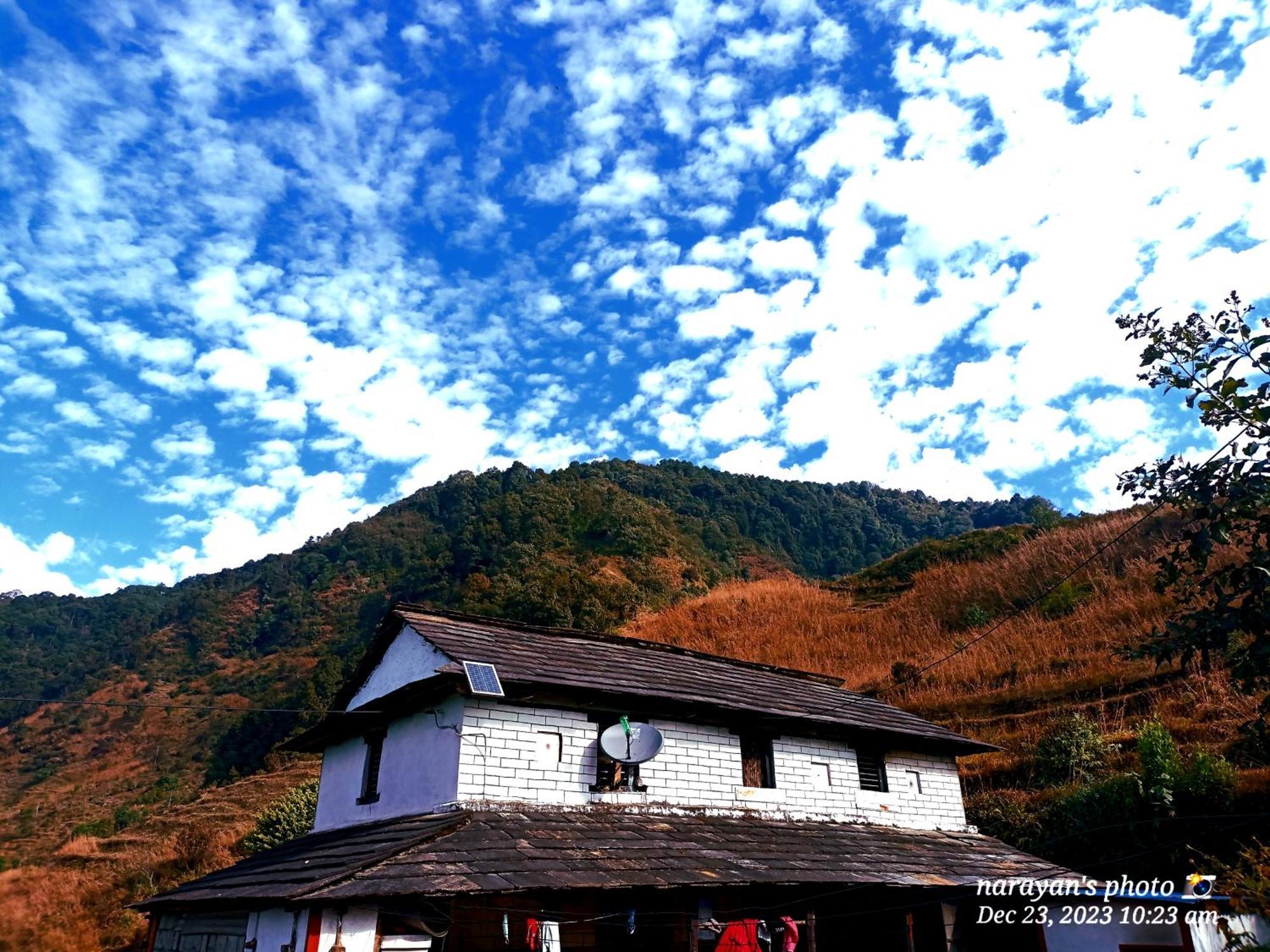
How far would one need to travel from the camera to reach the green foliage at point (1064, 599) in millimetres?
32156

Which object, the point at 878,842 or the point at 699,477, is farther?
the point at 699,477

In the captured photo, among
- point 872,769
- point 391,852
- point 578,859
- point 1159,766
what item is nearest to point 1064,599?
point 1159,766

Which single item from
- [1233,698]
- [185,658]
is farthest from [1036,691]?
[185,658]

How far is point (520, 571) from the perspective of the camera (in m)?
54.6

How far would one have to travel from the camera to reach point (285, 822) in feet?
82.1

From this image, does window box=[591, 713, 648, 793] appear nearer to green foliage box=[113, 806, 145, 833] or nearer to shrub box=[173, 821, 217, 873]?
shrub box=[173, 821, 217, 873]

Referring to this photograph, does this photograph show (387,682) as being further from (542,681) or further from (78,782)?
(78,782)

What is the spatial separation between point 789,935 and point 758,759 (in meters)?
3.80

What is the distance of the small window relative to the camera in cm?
1738

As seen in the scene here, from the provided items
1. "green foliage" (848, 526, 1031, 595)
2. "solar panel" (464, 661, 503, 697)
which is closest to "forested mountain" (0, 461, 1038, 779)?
"green foliage" (848, 526, 1031, 595)

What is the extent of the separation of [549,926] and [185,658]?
7470 cm

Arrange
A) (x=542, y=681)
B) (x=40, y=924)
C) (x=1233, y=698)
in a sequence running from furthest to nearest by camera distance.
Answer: (x=40, y=924) < (x=1233, y=698) < (x=542, y=681)

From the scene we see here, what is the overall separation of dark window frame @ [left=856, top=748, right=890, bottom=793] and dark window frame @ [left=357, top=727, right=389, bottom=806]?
30.4ft

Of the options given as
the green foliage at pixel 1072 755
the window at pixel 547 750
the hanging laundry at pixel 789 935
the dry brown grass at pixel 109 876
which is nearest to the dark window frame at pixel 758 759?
the hanging laundry at pixel 789 935
